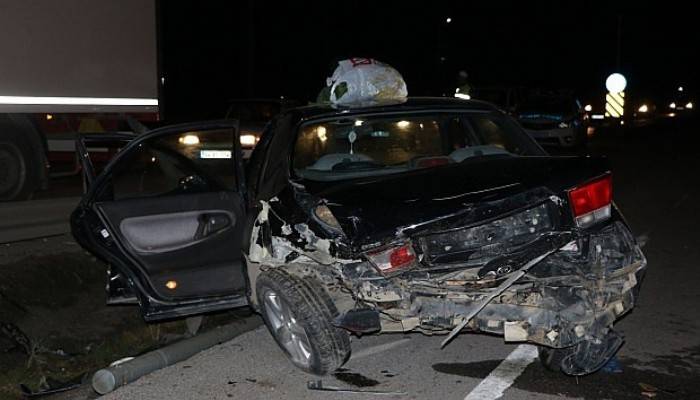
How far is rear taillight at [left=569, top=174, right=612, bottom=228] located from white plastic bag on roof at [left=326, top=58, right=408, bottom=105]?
1936 millimetres

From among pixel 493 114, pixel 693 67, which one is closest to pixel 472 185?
pixel 493 114

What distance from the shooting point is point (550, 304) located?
4.32 meters

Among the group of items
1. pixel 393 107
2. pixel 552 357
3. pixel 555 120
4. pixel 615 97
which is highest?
pixel 615 97

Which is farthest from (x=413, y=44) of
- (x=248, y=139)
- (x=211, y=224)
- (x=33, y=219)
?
(x=211, y=224)

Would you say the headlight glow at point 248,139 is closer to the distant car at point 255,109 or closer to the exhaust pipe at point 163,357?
the distant car at point 255,109

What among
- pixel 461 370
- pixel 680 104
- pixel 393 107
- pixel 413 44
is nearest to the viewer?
pixel 461 370

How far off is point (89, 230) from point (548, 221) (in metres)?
3.17

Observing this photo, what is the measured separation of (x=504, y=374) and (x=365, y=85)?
242 centimetres

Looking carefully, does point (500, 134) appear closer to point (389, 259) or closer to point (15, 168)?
point (389, 259)

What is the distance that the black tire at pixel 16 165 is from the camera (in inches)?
386

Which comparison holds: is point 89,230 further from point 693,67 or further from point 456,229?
point 693,67

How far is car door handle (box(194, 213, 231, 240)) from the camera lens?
220 inches

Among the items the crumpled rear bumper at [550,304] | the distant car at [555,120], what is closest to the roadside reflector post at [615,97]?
→ the distant car at [555,120]

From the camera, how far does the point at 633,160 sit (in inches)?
746
